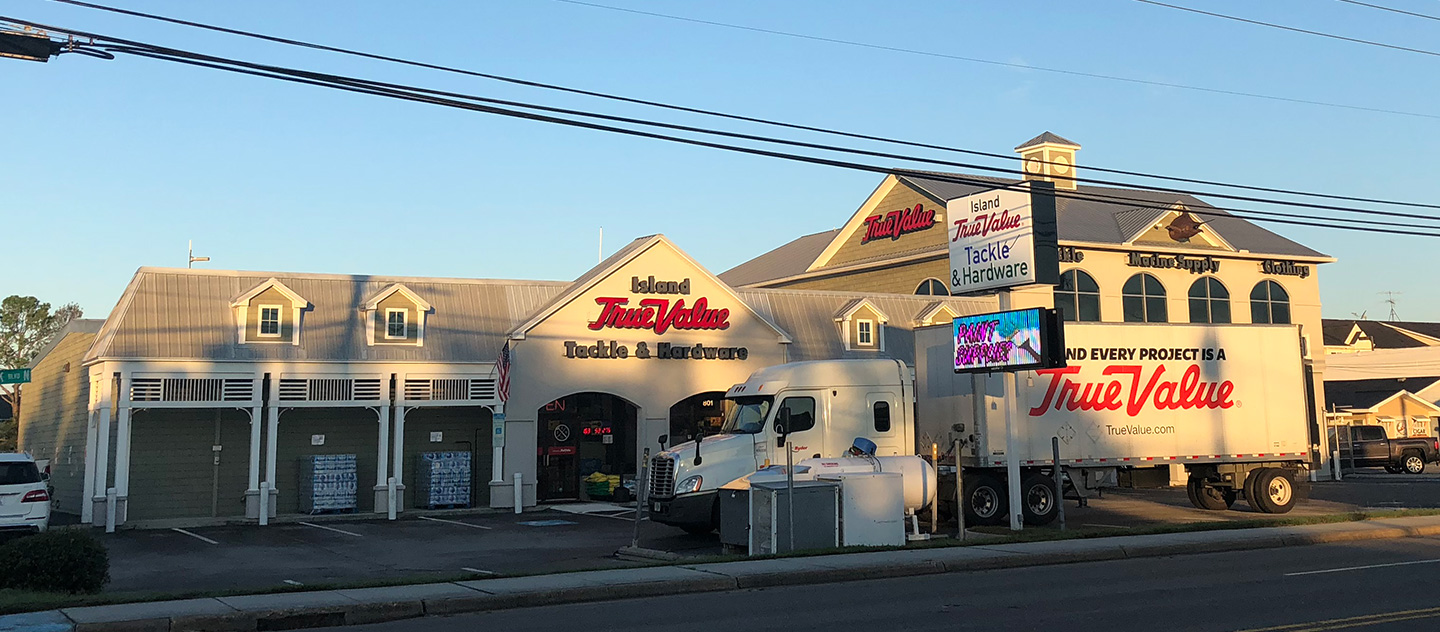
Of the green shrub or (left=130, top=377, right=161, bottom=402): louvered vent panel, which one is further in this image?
(left=130, top=377, right=161, bottom=402): louvered vent panel

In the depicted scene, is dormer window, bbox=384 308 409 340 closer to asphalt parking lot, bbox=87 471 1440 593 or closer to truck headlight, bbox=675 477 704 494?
asphalt parking lot, bbox=87 471 1440 593

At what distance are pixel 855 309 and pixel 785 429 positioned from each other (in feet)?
48.2

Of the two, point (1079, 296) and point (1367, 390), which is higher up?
A: point (1079, 296)

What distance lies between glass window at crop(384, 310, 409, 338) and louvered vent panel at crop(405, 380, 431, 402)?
134 cm

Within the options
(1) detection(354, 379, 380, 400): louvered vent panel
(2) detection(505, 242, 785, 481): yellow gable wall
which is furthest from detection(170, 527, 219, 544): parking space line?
(2) detection(505, 242, 785, 481): yellow gable wall

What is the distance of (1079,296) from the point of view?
1650 inches

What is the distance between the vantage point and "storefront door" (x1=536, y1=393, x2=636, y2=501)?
32594 millimetres

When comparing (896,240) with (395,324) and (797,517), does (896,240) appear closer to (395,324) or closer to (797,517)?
(395,324)

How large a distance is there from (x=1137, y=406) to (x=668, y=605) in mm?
13849

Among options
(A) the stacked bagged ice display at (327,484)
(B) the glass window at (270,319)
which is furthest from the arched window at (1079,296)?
(B) the glass window at (270,319)

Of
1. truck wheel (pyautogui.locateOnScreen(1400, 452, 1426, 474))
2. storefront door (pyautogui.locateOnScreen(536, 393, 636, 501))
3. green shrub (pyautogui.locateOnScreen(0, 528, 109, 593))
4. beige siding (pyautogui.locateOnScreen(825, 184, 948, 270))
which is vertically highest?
beige siding (pyautogui.locateOnScreen(825, 184, 948, 270))

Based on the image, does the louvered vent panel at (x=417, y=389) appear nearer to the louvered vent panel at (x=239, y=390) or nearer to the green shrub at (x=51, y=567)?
the louvered vent panel at (x=239, y=390)

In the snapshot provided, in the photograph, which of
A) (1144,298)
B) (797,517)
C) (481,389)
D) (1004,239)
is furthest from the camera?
(1144,298)

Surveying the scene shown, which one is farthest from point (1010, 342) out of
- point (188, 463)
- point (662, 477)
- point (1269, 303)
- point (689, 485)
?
point (1269, 303)
